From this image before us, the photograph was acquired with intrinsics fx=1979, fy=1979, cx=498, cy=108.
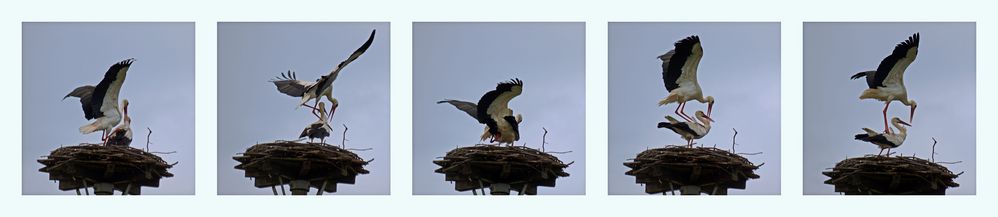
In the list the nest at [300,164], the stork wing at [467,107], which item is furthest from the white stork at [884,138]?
the nest at [300,164]

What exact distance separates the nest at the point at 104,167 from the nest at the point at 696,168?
4.24m

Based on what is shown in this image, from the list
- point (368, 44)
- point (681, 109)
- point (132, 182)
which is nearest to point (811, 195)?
Result: point (681, 109)

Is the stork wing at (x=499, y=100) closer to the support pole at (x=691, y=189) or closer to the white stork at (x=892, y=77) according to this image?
the support pole at (x=691, y=189)

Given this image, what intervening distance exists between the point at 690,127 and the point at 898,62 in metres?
1.99

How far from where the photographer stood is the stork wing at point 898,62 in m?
17.8

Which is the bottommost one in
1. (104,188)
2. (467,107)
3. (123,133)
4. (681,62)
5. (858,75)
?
(104,188)

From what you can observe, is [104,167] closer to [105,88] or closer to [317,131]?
[105,88]

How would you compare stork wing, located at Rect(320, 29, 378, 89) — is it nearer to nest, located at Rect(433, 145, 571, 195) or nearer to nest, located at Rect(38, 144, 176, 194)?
nest, located at Rect(433, 145, 571, 195)

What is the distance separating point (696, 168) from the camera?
17266 millimetres

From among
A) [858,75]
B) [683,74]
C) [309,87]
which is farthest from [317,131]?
[858,75]

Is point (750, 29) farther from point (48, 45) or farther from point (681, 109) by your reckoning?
point (48, 45)

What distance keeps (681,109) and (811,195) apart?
1859 mm

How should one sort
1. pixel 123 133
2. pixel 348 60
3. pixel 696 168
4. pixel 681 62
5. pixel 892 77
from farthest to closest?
pixel 123 133, pixel 892 77, pixel 681 62, pixel 696 168, pixel 348 60

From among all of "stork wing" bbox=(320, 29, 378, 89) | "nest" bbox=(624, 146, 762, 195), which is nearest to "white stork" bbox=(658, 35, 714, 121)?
"nest" bbox=(624, 146, 762, 195)
